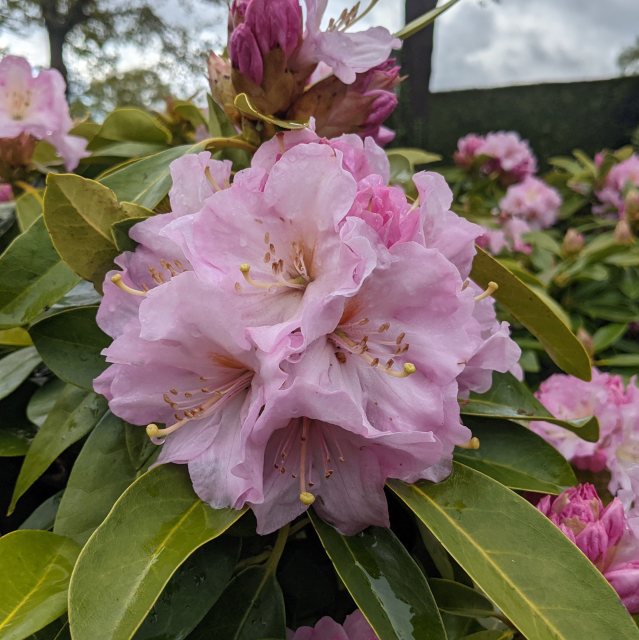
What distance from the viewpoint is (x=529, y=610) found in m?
0.50

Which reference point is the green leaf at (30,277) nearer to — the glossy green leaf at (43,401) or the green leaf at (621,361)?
the glossy green leaf at (43,401)

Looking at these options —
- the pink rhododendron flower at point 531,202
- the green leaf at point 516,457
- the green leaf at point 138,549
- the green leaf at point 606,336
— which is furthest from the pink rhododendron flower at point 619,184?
the green leaf at point 138,549

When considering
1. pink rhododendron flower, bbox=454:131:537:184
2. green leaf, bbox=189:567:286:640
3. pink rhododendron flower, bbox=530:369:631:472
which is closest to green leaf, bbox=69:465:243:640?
green leaf, bbox=189:567:286:640

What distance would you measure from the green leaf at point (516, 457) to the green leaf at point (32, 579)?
0.39 m

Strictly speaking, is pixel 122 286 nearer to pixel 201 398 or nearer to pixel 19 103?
pixel 201 398

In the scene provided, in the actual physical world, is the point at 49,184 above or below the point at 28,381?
above

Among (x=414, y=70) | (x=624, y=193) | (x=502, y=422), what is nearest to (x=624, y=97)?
(x=414, y=70)

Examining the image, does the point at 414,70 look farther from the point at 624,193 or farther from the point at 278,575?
the point at 278,575

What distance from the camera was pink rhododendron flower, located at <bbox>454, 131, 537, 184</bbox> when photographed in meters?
2.78

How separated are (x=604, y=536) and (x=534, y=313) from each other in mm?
233

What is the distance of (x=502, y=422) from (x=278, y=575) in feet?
0.99

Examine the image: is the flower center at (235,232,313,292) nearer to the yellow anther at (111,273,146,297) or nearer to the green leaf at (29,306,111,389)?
the yellow anther at (111,273,146,297)

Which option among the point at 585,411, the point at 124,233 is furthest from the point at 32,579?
the point at 585,411

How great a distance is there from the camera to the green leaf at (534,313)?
691mm
